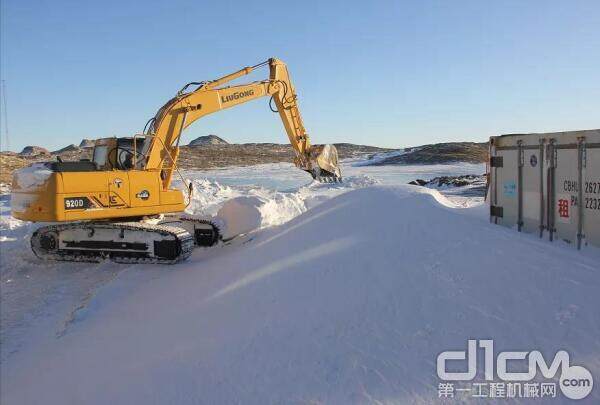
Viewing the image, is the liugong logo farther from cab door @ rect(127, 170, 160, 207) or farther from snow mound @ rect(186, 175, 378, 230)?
cab door @ rect(127, 170, 160, 207)

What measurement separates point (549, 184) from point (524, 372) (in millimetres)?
3703

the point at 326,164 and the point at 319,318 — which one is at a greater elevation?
the point at 326,164

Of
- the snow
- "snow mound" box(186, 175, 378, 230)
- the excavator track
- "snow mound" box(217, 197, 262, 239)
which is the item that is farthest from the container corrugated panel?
the snow

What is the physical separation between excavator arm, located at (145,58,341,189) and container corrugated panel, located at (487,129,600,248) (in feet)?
20.4

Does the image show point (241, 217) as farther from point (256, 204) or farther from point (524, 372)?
point (524, 372)

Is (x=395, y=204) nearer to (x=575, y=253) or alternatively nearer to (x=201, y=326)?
(x=575, y=253)

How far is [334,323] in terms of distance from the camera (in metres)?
4.95

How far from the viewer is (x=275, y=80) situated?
13.4m

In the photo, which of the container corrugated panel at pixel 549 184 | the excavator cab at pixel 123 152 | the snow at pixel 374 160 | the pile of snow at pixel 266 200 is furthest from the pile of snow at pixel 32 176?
the snow at pixel 374 160

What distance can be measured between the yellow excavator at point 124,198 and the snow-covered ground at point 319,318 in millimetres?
1586

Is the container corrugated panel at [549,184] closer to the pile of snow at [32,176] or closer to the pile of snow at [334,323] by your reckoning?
the pile of snow at [334,323]

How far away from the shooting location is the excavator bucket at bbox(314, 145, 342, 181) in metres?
15.0

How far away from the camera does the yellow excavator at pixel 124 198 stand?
31.3 ft

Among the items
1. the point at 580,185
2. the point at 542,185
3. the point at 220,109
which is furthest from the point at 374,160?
the point at 580,185
